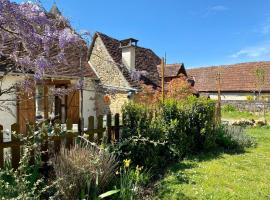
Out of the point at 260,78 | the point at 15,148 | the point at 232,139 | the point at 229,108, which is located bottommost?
the point at 232,139

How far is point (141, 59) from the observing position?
73.6ft

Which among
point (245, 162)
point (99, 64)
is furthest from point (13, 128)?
point (99, 64)

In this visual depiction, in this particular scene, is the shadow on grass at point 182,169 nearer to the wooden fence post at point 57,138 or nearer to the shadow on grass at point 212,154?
the shadow on grass at point 212,154

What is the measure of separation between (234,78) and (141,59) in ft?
56.3

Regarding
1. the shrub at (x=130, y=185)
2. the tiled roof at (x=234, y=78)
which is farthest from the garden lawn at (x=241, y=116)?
the shrub at (x=130, y=185)

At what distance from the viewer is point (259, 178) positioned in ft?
20.0

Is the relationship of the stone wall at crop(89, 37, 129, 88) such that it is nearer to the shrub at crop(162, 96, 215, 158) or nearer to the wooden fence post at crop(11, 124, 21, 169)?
the shrub at crop(162, 96, 215, 158)

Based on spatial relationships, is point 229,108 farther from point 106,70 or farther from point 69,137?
point 69,137

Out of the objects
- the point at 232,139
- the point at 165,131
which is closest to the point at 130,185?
the point at 165,131

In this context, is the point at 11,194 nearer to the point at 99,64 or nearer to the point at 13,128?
the point at 13,128

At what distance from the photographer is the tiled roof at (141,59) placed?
64.0ft

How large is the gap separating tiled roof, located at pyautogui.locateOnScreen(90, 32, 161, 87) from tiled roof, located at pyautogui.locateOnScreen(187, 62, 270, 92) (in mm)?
11521

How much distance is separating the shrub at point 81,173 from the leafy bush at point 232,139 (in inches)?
A: 202

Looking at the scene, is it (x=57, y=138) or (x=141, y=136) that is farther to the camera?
(x=141, y=136)
